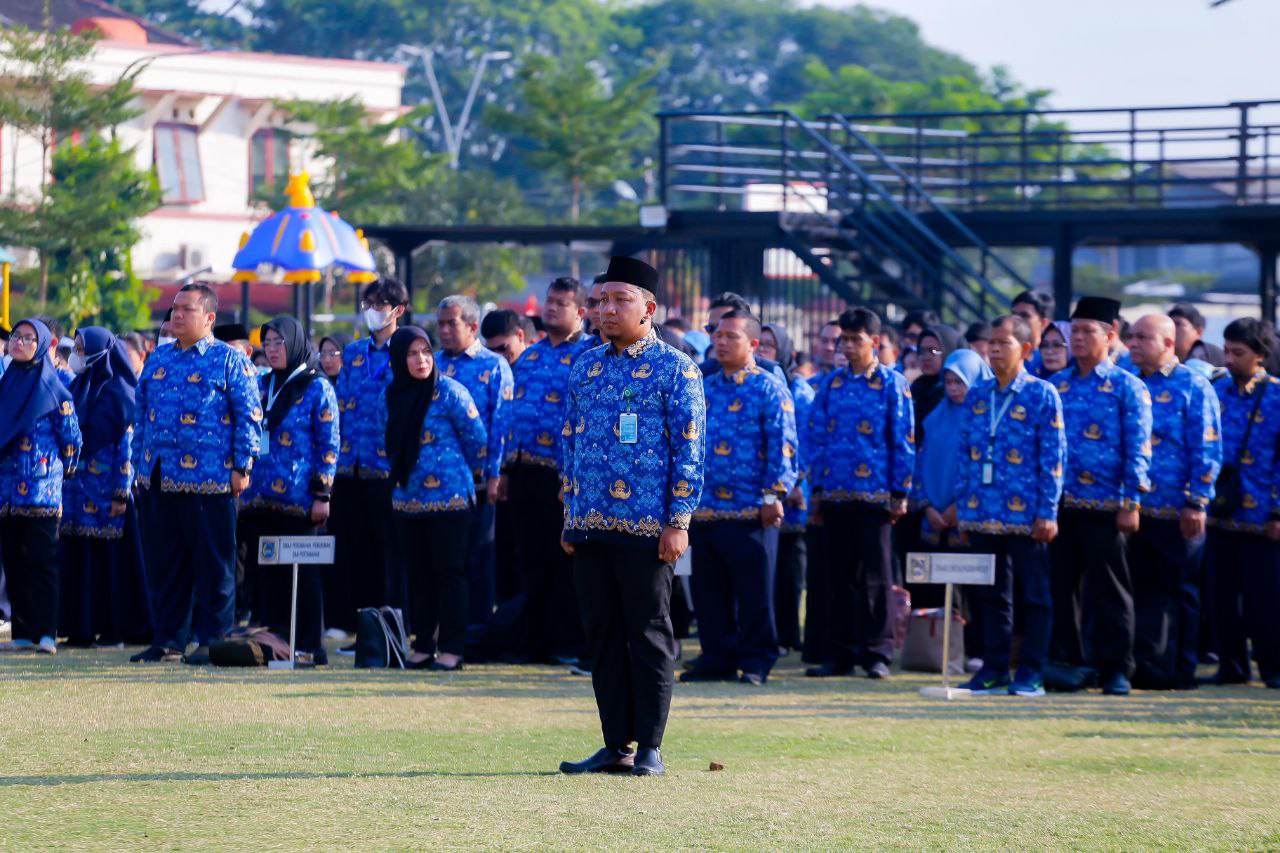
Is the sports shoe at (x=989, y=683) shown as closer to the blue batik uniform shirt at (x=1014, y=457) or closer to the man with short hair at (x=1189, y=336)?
the blue batik uniform shirt at (x=1014, y=457)

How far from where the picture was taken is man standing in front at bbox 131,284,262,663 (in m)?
11.9

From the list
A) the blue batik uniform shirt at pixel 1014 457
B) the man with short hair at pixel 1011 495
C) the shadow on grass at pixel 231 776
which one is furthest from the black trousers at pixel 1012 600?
the shadow on grass at pixel 231 776

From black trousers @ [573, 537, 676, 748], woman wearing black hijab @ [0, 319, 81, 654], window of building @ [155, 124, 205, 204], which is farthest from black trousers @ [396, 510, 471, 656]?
window of building @ [155, 124, 205, 204]

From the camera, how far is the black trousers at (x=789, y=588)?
1382 centimetres

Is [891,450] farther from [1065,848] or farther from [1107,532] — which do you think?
[1065,848]

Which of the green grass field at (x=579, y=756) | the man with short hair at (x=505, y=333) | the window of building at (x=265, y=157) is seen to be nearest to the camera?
the green grass field at (x=579, y=756)

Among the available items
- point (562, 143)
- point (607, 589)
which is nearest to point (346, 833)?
point (607, 589)

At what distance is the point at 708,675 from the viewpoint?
11773mm

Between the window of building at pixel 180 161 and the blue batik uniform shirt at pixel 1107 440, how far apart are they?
4489cm

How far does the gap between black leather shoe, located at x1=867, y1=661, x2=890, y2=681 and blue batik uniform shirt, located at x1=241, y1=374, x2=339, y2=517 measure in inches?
135

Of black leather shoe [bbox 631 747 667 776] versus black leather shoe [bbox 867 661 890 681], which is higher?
black leather shoe [bbox 631 747 667 776]

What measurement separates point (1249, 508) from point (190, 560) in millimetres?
6312

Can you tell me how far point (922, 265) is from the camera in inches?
877

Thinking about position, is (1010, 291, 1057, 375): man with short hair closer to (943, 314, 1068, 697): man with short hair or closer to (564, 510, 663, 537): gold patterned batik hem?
(943, 314, 1068, 697): man with short hair
